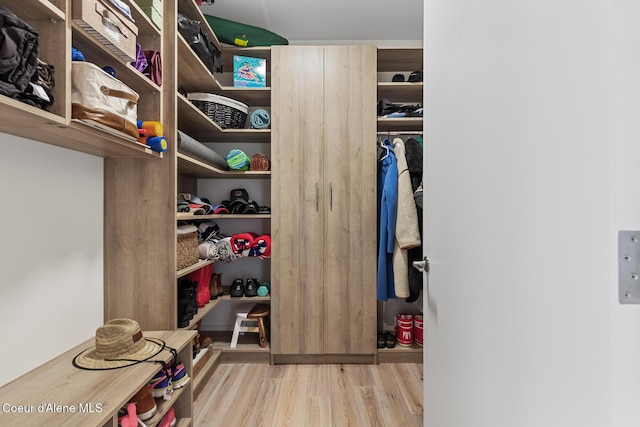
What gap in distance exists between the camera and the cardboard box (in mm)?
1049

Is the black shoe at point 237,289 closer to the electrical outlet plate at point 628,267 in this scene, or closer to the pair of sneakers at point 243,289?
the pair of sneakers at point 243,289

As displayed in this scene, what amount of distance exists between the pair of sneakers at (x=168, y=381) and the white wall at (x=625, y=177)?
1.51 metres

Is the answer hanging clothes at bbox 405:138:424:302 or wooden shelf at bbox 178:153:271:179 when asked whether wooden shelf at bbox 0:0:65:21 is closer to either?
wooden shelf at bbox 178:153:271:179

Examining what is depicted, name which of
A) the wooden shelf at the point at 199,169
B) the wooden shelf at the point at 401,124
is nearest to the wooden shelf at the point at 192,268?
the wooden shelf at the point at 199,169

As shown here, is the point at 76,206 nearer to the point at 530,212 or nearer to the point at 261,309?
the point at 261,309

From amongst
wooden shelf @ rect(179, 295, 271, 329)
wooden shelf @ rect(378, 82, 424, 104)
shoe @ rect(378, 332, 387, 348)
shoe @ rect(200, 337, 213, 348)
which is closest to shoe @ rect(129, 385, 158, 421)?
wooden shelf @ rect(179, 295, 271, 329)

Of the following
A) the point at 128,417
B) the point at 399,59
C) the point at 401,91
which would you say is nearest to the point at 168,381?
the point at 128,417

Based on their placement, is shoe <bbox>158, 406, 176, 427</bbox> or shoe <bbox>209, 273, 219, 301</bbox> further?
shoe <bbox>209, 273, 219, 301</bbox>

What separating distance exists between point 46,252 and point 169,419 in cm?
89

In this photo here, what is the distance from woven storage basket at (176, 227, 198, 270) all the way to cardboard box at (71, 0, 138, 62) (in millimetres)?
934

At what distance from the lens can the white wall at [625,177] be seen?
1.41 feet

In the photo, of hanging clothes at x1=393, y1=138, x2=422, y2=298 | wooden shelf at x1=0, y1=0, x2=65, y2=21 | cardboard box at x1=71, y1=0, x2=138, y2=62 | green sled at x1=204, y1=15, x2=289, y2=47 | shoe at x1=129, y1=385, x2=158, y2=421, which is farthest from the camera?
green sled at x1=204, y1=15, x2=289, y2=47

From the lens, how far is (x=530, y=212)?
0.61m

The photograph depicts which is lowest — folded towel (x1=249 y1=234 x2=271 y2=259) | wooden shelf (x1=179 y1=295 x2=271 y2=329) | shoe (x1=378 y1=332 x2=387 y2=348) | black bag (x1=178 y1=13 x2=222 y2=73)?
shoe (x1=378 y1=332 x2=387 y2=348)
